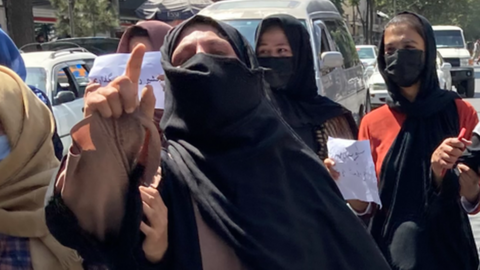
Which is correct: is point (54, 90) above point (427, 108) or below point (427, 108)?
below

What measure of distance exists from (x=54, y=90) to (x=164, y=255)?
7.01 m

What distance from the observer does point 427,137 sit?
9.97ft

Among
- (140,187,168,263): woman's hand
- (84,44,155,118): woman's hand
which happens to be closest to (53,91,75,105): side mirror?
(140,187,168,263): woman's hand

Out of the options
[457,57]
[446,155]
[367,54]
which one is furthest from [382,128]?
[457,57]

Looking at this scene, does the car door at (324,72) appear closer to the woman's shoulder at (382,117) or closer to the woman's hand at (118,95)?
the woman's shoulder at (382,117)

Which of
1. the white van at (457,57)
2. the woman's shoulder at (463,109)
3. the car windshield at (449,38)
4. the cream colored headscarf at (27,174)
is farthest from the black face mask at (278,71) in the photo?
the car windshield at (449,38)

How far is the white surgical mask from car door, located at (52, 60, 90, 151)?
5.49 metres

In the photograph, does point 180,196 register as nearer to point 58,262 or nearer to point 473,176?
point 58,262

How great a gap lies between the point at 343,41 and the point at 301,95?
6049 mm

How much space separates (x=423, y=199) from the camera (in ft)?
9.69

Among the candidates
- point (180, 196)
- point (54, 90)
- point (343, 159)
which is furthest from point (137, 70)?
point (54, 90)

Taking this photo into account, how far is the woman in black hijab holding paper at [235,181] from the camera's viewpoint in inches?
66.1

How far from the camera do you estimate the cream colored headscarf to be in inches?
82.7

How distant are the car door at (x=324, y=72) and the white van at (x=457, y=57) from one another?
1330cm
